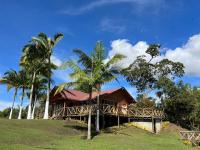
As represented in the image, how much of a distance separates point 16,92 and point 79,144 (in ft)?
96.2

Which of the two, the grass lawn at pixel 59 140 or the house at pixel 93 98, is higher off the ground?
the house at pixel 93 98

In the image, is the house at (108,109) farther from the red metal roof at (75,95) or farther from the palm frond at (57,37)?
the palm frond at (57,37)

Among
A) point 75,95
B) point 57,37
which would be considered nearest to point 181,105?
point 75,95

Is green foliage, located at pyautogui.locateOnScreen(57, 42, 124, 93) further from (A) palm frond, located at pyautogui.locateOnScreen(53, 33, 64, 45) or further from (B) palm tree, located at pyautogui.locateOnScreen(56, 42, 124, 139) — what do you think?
(A) palm frond, located at pyautogui.locateOnScreen(53, 33, 64, 45)

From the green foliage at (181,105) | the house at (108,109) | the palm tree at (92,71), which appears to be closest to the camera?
the palm tree at (92,71)

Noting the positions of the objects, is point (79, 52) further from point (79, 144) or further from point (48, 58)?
point (48, 58)

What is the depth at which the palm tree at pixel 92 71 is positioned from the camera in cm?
2848

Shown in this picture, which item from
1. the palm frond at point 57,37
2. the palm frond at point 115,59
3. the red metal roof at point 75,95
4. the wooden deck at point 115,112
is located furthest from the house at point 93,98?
the palm frond at point 115,59

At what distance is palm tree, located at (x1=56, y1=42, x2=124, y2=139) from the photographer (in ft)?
93.5

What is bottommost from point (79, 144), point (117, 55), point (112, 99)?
point (79, 144)

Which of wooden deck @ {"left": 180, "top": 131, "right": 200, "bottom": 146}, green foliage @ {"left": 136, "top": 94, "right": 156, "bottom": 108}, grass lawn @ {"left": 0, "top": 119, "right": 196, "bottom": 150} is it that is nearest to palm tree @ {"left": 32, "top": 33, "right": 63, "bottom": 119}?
grass lawn @ {"left": 0, "top": 119, "right": 196, "bottom": 150}

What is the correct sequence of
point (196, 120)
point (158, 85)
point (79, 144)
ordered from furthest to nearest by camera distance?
point (158, 85) < point (196, 120) < point (79, 144)

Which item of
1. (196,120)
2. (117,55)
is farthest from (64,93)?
(196,120)

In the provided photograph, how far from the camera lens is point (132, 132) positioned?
33.6 m
